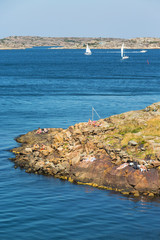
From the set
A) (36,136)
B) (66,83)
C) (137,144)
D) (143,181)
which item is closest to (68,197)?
(143,181)

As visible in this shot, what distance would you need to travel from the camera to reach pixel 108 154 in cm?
4144

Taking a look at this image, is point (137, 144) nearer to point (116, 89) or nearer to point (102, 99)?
point (102, 99)

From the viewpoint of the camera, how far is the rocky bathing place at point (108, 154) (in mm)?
37781

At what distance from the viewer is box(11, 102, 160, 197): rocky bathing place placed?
37781 millimetres

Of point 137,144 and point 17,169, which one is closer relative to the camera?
point 137,144

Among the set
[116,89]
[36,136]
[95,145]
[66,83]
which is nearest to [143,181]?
[95,145]

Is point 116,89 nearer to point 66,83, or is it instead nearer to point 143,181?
point 66,83

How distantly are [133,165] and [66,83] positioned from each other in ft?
288

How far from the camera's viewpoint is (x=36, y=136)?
55344 mm

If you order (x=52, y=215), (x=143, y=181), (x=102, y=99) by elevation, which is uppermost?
(x=102, y=99)

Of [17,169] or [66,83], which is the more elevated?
[66,83]

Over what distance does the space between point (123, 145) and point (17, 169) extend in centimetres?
1187

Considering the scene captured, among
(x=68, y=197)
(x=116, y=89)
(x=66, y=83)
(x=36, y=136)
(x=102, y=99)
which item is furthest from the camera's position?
(x=66, y=83)

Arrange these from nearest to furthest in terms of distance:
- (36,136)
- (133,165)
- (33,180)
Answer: (133,165), (33,180), (36,136)
